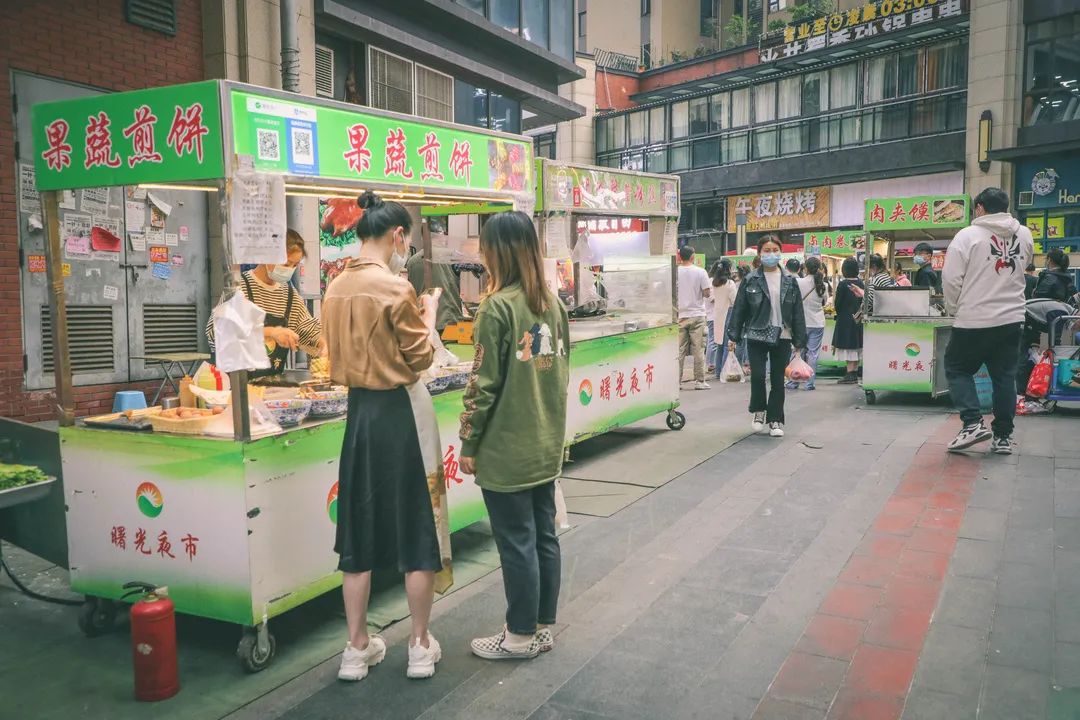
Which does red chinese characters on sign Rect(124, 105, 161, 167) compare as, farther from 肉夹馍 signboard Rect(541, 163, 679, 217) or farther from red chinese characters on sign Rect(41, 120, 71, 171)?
肉夹馍 signboard Rect(541, 163, 679, 217)

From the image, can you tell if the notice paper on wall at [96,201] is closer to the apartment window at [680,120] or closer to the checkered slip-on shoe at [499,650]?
the checkered slip-on shoe at [499,650]

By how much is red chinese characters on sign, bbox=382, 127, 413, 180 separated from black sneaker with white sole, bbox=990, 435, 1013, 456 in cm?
565

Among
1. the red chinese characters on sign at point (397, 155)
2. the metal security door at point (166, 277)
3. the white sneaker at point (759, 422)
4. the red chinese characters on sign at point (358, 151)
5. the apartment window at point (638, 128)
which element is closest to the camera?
the red chinese characters on sign at point (358, 151)

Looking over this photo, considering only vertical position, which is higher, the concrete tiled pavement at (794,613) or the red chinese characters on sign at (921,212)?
the red chinese characters on sign at (921,212)

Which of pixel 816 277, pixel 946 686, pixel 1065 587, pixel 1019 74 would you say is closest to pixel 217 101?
pixel 946 686

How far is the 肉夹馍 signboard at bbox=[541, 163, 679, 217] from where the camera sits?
23.2 ft

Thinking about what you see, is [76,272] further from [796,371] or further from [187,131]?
[796,371]

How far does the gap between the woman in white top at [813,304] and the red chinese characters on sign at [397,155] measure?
845 centimetres

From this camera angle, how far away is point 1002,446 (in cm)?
739

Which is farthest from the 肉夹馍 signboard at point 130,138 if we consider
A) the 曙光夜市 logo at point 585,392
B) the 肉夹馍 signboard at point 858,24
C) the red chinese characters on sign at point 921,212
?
the 肉夹馍 signboard at point 858,24

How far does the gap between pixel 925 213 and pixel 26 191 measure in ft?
35.5

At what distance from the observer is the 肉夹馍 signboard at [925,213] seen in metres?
11.9

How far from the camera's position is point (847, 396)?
11.5 metres

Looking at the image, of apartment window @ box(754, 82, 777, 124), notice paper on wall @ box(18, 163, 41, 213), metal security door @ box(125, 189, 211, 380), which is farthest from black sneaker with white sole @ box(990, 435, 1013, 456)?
apartment window @ box(754, 82, 777, 124)
